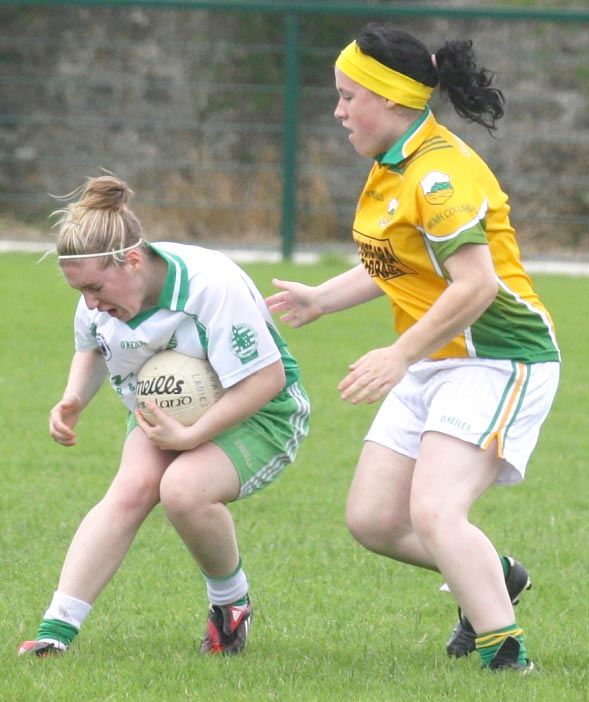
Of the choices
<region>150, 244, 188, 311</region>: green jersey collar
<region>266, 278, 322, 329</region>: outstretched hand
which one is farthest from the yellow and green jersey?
<region>150, 244, 188, 311</region>: green jersey collar

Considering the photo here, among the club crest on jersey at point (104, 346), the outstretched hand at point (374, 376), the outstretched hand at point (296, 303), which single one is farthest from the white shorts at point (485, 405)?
the club crest on jersey at point (104, 346)

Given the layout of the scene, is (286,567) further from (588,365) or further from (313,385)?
(588,365)

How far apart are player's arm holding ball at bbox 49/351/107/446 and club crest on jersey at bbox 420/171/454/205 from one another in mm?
1167

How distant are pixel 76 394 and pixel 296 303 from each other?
0.73 metres

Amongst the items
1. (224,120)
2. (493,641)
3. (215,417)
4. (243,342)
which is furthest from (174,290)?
(224,120)

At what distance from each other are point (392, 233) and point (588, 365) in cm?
631

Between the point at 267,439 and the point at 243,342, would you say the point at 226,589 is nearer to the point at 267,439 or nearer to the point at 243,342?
the point at 267,439

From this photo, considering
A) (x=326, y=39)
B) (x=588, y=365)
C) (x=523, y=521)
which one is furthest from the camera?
(x=326, y=39)

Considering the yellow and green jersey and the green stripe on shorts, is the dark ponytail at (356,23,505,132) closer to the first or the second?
the yellow and green jersey

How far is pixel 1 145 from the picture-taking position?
18.9 metres

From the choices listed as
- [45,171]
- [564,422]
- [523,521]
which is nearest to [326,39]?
[45,171]

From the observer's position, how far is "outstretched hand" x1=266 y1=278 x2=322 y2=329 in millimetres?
4523

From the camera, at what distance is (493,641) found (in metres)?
3.98

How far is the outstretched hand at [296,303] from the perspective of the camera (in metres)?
4.52
